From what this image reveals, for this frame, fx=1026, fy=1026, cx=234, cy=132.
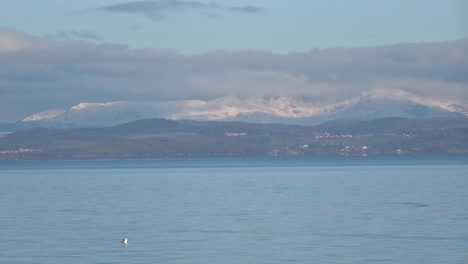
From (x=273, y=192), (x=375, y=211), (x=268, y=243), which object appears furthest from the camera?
(x=273, y=192)

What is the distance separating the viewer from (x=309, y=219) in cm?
4691

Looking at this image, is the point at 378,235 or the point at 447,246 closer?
the point at 447,246

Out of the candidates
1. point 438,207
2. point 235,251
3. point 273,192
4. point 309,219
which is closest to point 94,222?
point 309,219

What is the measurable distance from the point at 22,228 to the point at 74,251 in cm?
899

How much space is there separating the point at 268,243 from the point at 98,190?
1586 inches

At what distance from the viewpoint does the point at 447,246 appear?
36.5 meters

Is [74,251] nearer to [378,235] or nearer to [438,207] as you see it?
[378,235]

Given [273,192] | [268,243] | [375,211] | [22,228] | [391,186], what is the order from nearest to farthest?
[268,243] → [22,228] → [375,211] → [273,192] → [391,186]

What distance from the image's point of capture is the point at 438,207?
170 ft

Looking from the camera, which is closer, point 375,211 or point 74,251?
point 74,251

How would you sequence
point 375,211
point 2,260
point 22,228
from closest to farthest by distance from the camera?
point 2,260 < point 22,228 < point 375,211

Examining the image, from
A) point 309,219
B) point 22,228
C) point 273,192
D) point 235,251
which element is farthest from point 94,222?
point 273,192

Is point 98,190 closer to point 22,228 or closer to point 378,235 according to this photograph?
point 22,228

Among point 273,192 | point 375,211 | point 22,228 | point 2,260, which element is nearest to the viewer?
point 2,260
